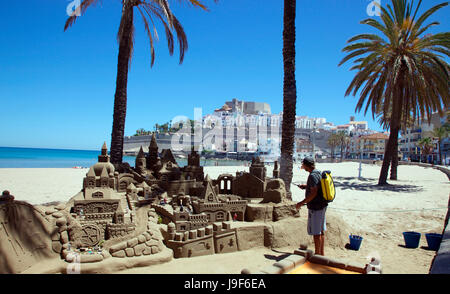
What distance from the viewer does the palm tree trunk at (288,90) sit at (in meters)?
11.5

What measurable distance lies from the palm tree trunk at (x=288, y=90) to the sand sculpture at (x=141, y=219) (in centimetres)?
207

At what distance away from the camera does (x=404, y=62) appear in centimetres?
1923

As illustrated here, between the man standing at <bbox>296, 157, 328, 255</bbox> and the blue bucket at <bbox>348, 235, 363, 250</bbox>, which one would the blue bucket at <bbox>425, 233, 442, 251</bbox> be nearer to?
the blue bucket at <bbox>348, 235, 363, 250</bbox>

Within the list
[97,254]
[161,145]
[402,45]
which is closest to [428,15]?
[402,45]

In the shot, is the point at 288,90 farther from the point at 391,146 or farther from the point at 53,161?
the point at 53,161

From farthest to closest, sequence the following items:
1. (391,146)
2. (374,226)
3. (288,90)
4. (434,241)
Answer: (391,146) < (288,90) < (374,226) < (434,241)

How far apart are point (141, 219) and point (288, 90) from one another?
7502 millimetres

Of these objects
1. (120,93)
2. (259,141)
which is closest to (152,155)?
(120,93)

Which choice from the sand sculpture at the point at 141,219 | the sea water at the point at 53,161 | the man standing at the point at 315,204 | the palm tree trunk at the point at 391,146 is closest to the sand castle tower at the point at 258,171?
the sand sculpture at the point at 141,219

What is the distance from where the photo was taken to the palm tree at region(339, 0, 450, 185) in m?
18.0
